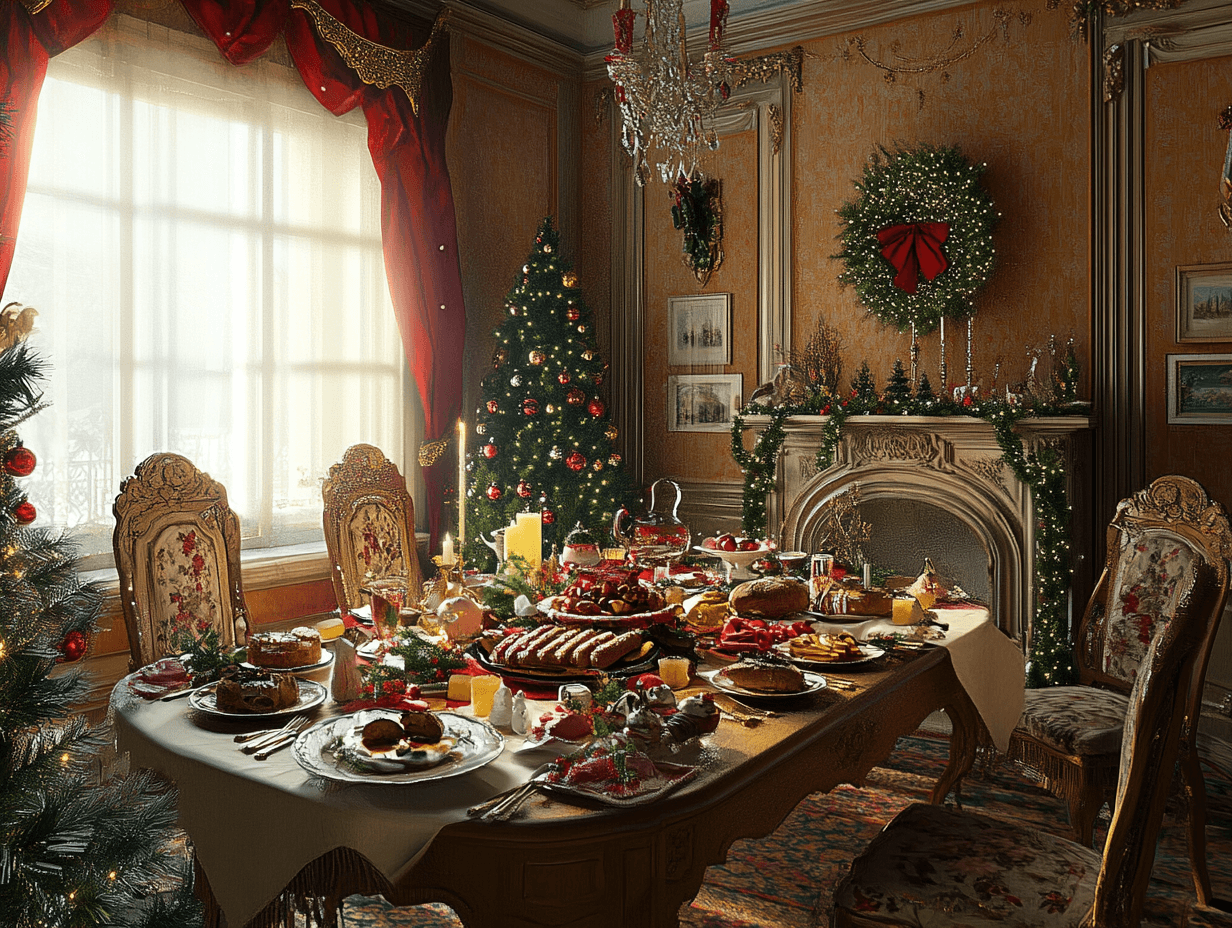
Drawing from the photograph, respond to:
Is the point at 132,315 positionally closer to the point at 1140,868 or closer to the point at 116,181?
the point at 116,181

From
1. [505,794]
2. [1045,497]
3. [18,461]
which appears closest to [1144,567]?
[1045,497]

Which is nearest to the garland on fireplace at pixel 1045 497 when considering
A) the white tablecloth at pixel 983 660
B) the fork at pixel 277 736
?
the white tablecloth at pixel 983 660

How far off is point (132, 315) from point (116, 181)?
0.55m

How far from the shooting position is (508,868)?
1.35m

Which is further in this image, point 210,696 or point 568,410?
point 568,410

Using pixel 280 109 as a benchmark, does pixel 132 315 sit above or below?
below

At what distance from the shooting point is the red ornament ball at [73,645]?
1.67m

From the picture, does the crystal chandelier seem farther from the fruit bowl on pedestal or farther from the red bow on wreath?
the red bow on wreath

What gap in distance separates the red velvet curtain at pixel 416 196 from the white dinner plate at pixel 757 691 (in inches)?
139

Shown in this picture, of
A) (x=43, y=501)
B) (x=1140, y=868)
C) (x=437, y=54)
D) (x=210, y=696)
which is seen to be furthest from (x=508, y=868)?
(x=437, y=54)

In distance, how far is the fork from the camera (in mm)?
1645

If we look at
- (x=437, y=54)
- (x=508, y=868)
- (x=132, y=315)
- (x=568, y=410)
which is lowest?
(x=508, y=868)

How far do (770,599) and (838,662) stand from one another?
44 cm

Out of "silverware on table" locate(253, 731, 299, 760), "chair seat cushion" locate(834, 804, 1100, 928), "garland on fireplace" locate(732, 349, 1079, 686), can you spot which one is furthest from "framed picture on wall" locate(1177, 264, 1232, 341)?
"silverware on table" locate(253, 731, 299, 760)
